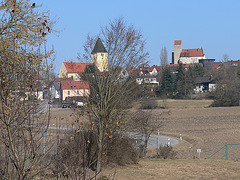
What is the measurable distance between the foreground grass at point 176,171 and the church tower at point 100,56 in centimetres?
404

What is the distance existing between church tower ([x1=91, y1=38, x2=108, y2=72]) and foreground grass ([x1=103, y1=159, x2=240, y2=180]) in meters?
4.04

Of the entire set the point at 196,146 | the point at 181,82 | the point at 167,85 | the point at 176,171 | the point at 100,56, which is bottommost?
Result: the point at 196,146

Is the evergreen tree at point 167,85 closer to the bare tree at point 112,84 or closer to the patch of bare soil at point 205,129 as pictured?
the patch of bare soil at point 205,129

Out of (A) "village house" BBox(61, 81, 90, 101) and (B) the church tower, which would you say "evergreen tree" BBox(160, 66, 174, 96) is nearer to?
(A) "village house" BBox(61, 81, 90, 101)

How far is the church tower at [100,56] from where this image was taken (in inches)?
593

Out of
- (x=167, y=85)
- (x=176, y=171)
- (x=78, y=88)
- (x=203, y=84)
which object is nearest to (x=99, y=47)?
(x=78, y=88)

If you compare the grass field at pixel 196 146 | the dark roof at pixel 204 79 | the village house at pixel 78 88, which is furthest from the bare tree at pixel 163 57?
the village house at pixel 78 88

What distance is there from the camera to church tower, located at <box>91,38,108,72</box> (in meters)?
15.1

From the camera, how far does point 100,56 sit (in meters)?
15.5

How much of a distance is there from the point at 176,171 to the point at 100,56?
548 cm

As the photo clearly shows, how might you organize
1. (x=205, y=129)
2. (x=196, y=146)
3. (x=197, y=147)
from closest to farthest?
(x=197, y=147) < (x=196, y=146) < (x=205, y=129)

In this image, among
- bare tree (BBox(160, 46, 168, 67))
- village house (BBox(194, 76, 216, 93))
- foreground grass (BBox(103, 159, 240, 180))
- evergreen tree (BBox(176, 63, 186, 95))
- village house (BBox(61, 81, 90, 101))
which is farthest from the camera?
bare tree (BBox(160, 46, 168, 67))

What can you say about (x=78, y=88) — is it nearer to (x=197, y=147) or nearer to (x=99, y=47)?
(x=99, y=47)

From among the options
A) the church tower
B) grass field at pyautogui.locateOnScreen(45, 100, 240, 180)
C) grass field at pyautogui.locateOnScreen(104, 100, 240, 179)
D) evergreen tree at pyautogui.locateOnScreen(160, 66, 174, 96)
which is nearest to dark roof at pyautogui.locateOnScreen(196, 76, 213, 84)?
evergreen tree at pyautogui.locateOnScreen(160, 66, 174, 96)
